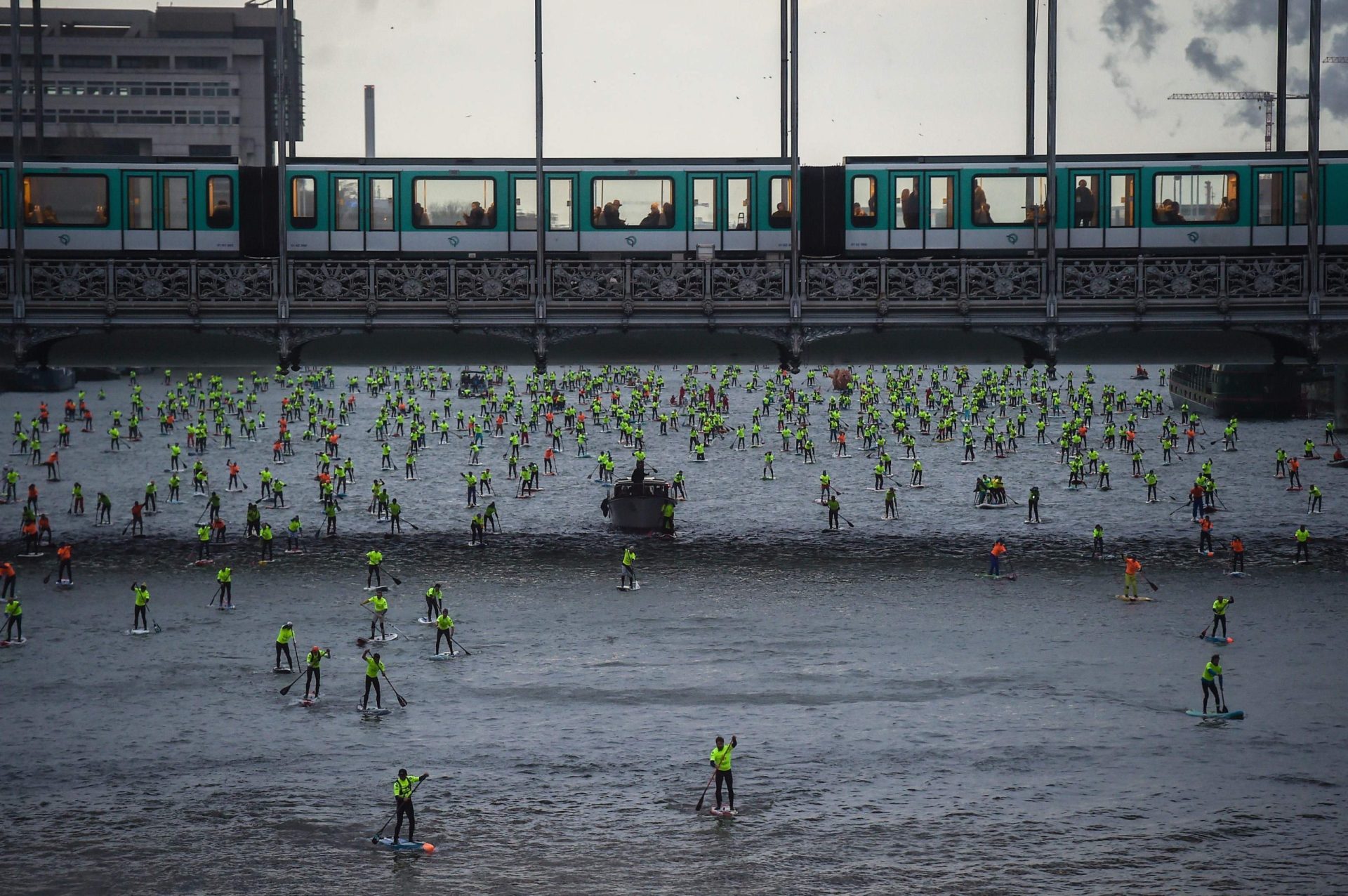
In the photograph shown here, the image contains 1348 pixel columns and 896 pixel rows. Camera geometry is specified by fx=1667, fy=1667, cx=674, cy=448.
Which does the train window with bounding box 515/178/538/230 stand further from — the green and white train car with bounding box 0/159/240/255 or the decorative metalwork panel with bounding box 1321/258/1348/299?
the decorative metalwork panel with bounding box 1321/258/1348/299

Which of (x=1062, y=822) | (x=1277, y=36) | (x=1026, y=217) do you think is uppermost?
(x=1277, y=36)

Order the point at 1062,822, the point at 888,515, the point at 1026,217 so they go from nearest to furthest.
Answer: the point at 1062,822, the point at 1026,217, the point at 888,515

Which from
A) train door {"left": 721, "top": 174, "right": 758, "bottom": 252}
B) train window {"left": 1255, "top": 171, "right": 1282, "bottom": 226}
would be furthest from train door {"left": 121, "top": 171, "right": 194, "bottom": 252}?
train window {"left": 1255, "top": 171, "right": 1282, "bottom": 226}

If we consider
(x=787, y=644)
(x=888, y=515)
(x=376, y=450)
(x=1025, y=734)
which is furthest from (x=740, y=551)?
(x=376, y=450)

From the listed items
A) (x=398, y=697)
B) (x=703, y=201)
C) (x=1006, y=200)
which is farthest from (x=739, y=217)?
(x=398, y=697)

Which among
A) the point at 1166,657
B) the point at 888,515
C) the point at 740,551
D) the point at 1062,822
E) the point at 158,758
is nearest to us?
the point at 1062,822

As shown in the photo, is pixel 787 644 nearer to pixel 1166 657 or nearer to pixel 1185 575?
pixel 1166 657

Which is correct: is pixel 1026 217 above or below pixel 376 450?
above
